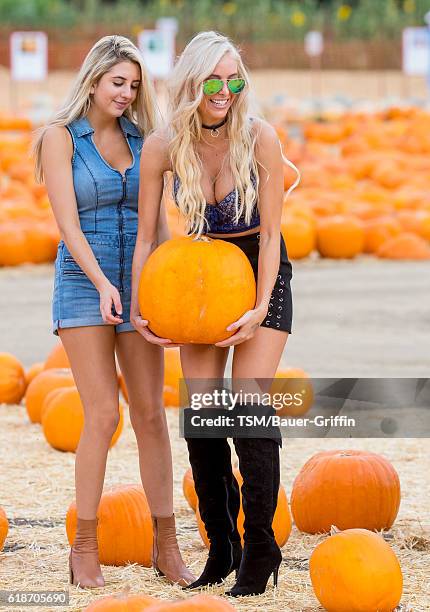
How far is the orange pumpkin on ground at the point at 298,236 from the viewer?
37.1 ft

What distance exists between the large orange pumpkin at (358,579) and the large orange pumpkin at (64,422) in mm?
2146

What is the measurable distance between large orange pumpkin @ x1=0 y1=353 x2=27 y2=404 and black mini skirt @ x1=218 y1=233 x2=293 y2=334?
3063 millimetres

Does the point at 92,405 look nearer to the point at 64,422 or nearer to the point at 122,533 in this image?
the point at 122,533

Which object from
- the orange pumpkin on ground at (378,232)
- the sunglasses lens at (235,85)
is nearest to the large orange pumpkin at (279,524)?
the sunglasses lens at (235,85)

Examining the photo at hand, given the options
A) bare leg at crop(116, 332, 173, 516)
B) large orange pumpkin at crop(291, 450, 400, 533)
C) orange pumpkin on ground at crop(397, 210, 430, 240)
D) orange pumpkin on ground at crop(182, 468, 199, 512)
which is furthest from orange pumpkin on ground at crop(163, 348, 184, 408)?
orange pumpkin on ground at crop(397, 210, 430, 240)

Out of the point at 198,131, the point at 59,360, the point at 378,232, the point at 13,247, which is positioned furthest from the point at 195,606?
the point at 378,232

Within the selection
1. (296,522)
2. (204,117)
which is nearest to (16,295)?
(296,522)

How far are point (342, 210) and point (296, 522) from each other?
8.69 metres

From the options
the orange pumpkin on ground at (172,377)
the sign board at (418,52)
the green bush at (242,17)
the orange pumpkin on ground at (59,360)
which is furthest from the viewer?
the green bush at (242,17)

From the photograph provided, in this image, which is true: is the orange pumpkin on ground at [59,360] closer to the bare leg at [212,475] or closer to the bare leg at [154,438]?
the bare leg at [154,438]

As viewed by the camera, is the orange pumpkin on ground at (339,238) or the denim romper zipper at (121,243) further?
the orange pumpkin on ground at (339,238)

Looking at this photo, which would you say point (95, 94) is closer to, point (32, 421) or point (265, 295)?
point (265, 295)

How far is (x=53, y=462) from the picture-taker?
5539 millimetres

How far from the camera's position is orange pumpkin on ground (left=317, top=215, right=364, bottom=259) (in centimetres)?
1163
